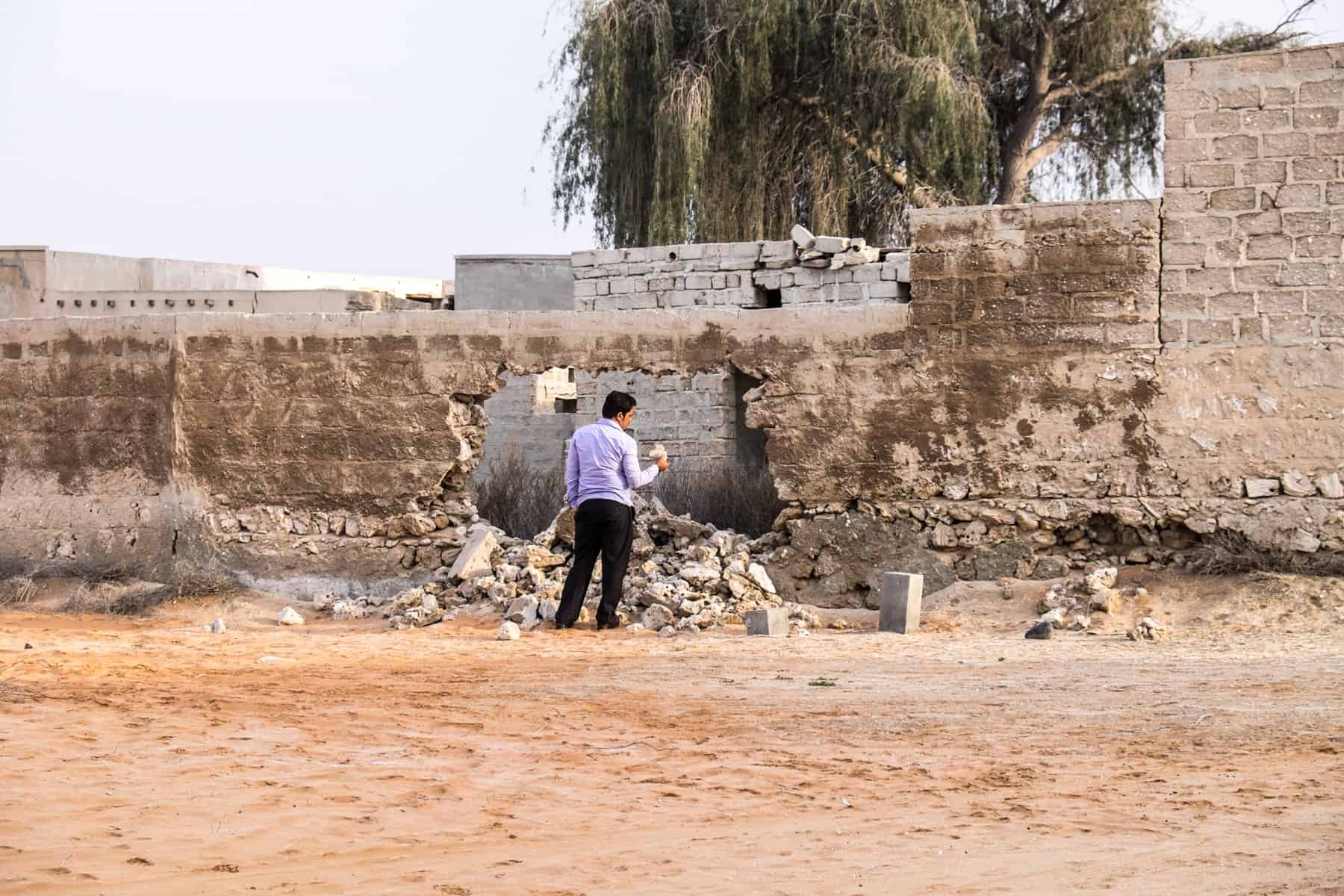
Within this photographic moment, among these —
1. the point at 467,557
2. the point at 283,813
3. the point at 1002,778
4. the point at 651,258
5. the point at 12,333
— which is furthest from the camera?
the point at 651,258

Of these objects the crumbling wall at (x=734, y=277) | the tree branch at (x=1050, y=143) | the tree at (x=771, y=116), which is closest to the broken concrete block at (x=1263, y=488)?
the crumbling wall at (x=734, y=277)

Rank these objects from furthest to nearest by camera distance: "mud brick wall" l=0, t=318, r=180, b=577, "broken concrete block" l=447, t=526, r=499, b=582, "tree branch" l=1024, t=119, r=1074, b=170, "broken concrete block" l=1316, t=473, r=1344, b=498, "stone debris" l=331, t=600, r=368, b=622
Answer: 1. "tree branch" l=1024, t=119, r=1074, b=170
2. "mud brick wall" l=0, t=318, r=180, b=577
3. "broken concrete block" l=447, t=526, r=499, b=582
4. "stone debris" l=331, t=600, r=368, b=622
5. "broken concrete block" l=1316, t=473, r=1344, b=498

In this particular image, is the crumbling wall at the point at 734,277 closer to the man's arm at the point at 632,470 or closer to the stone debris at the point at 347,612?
the man's arm at the point at 632,470

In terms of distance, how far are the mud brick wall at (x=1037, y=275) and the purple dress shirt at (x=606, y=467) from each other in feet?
6.53

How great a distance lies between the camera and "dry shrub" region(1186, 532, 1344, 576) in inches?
357

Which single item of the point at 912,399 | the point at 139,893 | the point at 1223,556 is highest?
A: the point at 912,399

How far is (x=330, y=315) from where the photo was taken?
1038 centimetres

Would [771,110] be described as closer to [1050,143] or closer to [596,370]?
[1050,143]

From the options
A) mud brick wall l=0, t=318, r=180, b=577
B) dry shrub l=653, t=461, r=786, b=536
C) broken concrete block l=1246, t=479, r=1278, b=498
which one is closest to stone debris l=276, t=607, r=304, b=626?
mud brick wall l=0, t=318, r=180, b=577

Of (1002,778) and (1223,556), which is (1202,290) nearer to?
(1223,556)

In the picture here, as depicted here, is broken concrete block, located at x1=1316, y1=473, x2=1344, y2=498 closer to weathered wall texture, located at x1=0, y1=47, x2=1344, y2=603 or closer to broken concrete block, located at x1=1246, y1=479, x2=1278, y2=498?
weathered wall texture, located at x1=0, y1=47, x2=1344, y2=603

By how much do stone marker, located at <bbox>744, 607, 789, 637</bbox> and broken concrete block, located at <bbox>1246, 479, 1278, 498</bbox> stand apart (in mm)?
2871

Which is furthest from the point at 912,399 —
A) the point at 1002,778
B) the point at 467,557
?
the point at 1002,778

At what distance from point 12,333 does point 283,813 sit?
750 centimetres
